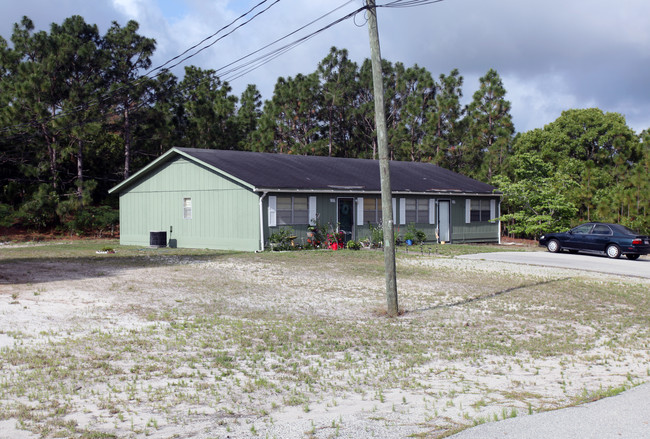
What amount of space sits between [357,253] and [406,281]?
24.9 ft

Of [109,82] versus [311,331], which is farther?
[109,82]

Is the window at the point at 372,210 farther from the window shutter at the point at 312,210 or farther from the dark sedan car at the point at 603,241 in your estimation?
the dark sedan car at the point at 603,241

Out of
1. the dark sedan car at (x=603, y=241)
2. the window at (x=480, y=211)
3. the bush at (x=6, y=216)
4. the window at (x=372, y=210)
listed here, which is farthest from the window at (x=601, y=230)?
the bush at (x=6, y=216)

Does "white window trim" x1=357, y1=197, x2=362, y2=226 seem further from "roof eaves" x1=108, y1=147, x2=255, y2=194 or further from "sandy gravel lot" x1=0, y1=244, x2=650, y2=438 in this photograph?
"sandy gravel lot" x1=0, y1=244, x2=650, y2=438

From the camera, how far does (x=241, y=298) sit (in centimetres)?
1308

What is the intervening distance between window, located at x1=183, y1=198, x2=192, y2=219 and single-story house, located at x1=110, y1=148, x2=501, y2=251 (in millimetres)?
45

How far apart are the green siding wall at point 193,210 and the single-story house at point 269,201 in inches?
1.7

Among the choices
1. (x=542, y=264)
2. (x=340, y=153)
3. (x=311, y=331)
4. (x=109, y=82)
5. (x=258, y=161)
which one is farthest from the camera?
(x=340, y=153)

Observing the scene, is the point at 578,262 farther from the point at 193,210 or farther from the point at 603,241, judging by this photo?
the point at 193,210

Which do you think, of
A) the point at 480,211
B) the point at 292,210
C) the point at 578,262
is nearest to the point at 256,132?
the point at 480,211

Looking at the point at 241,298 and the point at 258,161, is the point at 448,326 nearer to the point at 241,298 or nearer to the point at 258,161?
the point at 241,298

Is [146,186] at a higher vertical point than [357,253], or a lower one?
higher

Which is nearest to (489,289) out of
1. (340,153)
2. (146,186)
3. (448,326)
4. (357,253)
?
(448,326)

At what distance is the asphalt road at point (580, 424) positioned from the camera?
16.6 feet
